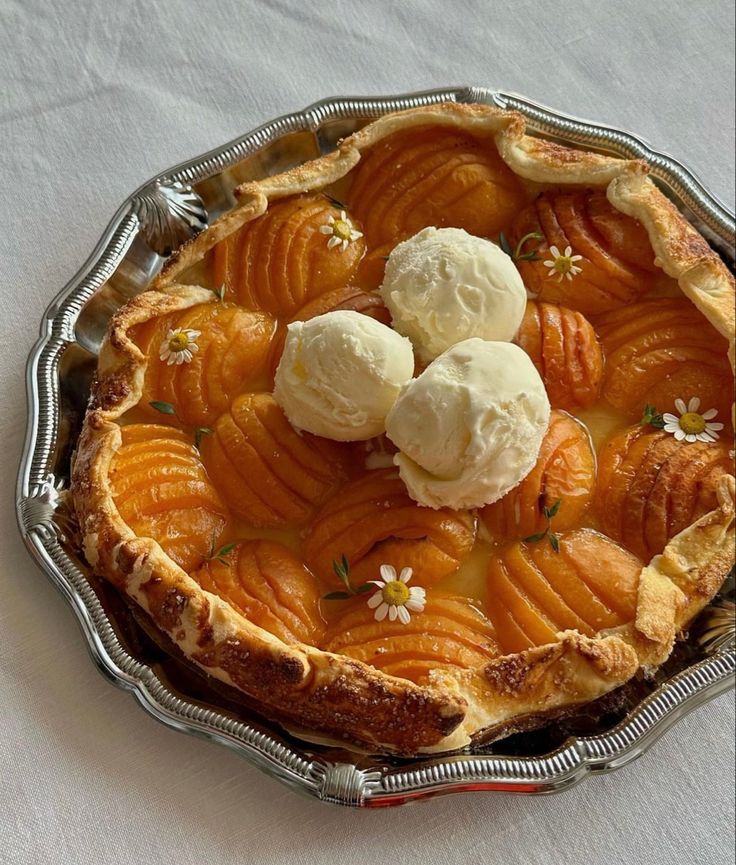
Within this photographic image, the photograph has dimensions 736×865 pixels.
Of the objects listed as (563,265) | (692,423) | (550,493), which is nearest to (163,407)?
(550,493)

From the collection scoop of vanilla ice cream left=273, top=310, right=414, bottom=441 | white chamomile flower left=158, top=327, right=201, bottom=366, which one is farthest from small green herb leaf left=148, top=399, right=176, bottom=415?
scoop of vanilla ice cream left=273, top=310, right=414, bottom=441

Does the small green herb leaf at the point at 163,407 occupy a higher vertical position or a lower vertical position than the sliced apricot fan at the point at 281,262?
lower

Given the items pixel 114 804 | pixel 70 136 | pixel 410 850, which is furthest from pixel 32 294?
pixel 410 850

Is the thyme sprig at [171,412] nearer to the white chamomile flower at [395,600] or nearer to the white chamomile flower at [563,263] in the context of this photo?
the white chamomile flower at [395,600]

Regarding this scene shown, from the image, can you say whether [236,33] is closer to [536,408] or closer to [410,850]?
[536,408]

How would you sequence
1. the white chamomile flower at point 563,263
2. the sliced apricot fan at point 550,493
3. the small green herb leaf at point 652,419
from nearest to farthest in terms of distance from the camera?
the sliced apricot fan at point 550,493 < the small green herb leaf at point 652,419 < the white chamomile flower at point 563,263

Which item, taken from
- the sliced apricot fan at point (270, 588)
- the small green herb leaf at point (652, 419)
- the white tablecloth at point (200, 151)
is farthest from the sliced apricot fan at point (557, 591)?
the white tablecloth at point (200, 151)
